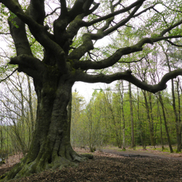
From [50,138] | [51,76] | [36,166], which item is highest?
[51,76]

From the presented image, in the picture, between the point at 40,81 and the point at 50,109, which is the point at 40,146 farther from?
the point at 40,81

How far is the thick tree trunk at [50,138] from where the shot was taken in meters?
3.98

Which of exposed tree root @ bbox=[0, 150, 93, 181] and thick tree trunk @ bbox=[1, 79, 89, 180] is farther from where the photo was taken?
thick tree trunk @ bbox=[1, 79, 89, 180]

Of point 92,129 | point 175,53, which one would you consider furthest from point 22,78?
point 175,53

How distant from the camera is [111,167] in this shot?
380 centimetres

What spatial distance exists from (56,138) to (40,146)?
49 centimetres

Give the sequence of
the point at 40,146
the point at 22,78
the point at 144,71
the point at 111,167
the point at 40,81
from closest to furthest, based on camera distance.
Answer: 1. the point at 111,167
2. the point at 40,146
3. the point at 40,81
4. the point at 22,78
5. the point at 144,71

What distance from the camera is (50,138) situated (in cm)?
433

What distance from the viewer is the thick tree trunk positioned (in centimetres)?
398

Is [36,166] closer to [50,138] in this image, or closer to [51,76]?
[50,138]

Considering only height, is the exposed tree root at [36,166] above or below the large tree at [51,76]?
below

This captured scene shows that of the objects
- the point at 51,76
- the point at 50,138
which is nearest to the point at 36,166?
the point at 50,138

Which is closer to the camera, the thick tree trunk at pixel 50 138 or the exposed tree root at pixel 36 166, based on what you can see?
the exposed tree root at pixel 36 166

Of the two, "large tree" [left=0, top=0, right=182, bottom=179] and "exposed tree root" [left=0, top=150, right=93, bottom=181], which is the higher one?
"large tree" [left=0, top=0, right=182, bottom=179]
